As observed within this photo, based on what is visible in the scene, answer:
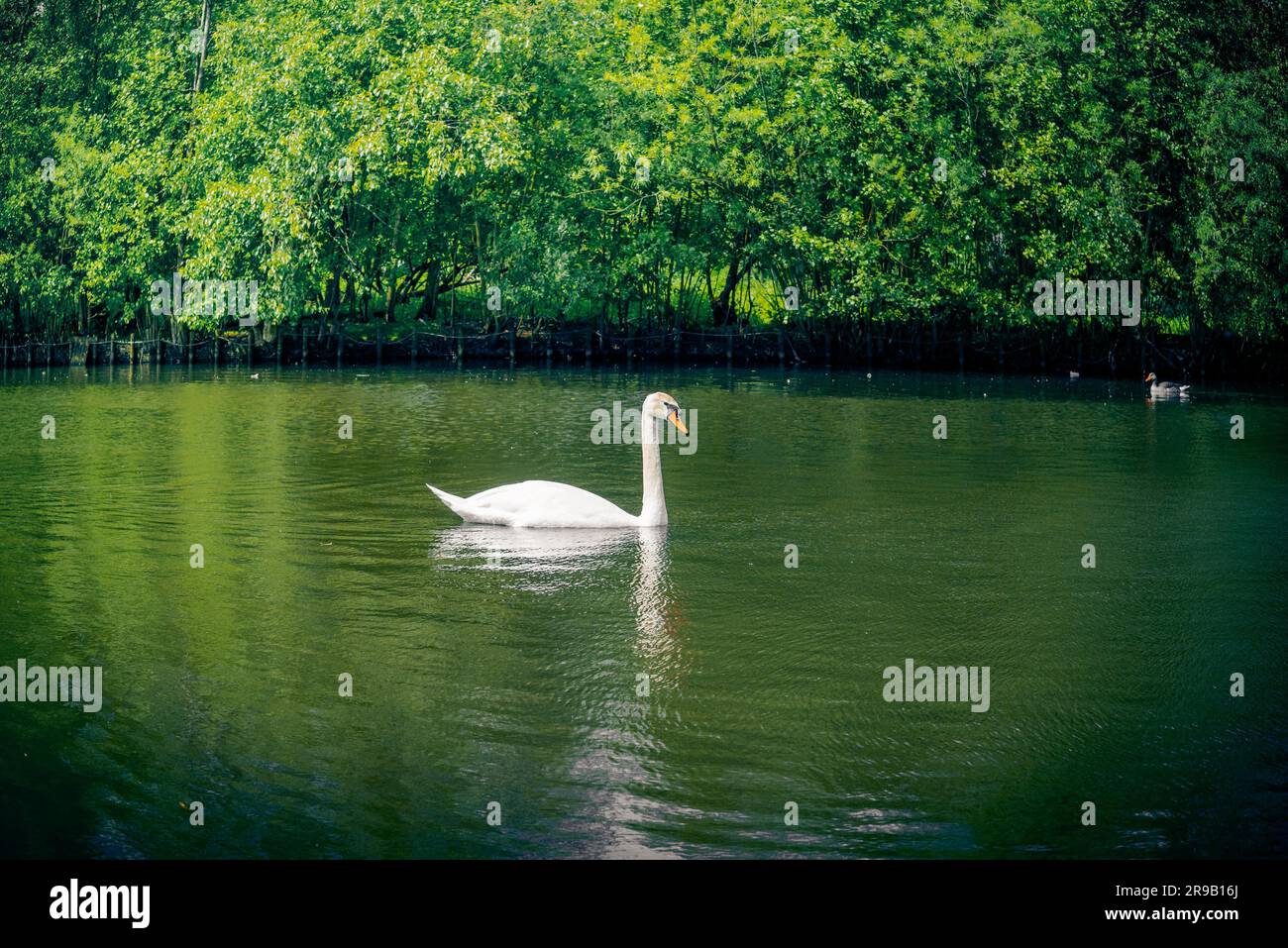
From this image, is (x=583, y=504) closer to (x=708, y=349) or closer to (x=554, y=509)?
(x=554, y=509)

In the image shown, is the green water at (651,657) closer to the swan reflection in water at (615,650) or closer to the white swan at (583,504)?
the swan reflection in water at (615,650)

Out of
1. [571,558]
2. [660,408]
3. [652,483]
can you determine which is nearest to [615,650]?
[571,558]

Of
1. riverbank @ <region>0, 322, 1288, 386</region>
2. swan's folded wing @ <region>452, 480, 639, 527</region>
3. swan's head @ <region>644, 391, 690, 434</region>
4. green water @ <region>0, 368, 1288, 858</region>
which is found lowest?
green water @ <region>0, 368, 1288, 858</region>

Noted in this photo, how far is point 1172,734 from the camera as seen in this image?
7.90 m

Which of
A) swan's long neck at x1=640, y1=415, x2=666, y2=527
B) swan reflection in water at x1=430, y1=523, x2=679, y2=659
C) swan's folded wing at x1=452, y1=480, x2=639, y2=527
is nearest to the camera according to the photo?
swan reflection in water at x1=430, y1=523, x2=679, y2=659

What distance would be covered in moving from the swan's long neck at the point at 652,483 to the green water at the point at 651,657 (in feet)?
0.66

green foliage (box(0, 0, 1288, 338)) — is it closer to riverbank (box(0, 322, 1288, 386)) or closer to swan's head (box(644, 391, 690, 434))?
riverbank (box(0, 322, 1288, 386))

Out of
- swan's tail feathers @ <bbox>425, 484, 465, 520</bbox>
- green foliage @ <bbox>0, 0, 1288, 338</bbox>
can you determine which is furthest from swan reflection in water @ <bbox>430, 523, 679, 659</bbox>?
green foliage @ <bbox>0, 0, 1288, 338</bbox>

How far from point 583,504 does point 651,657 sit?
458 centimetres

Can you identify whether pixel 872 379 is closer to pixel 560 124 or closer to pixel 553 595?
pixel 560 124

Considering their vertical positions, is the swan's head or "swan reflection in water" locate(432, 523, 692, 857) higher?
the swan's head

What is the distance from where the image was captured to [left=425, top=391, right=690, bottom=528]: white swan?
535 inches

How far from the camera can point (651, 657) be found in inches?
365
